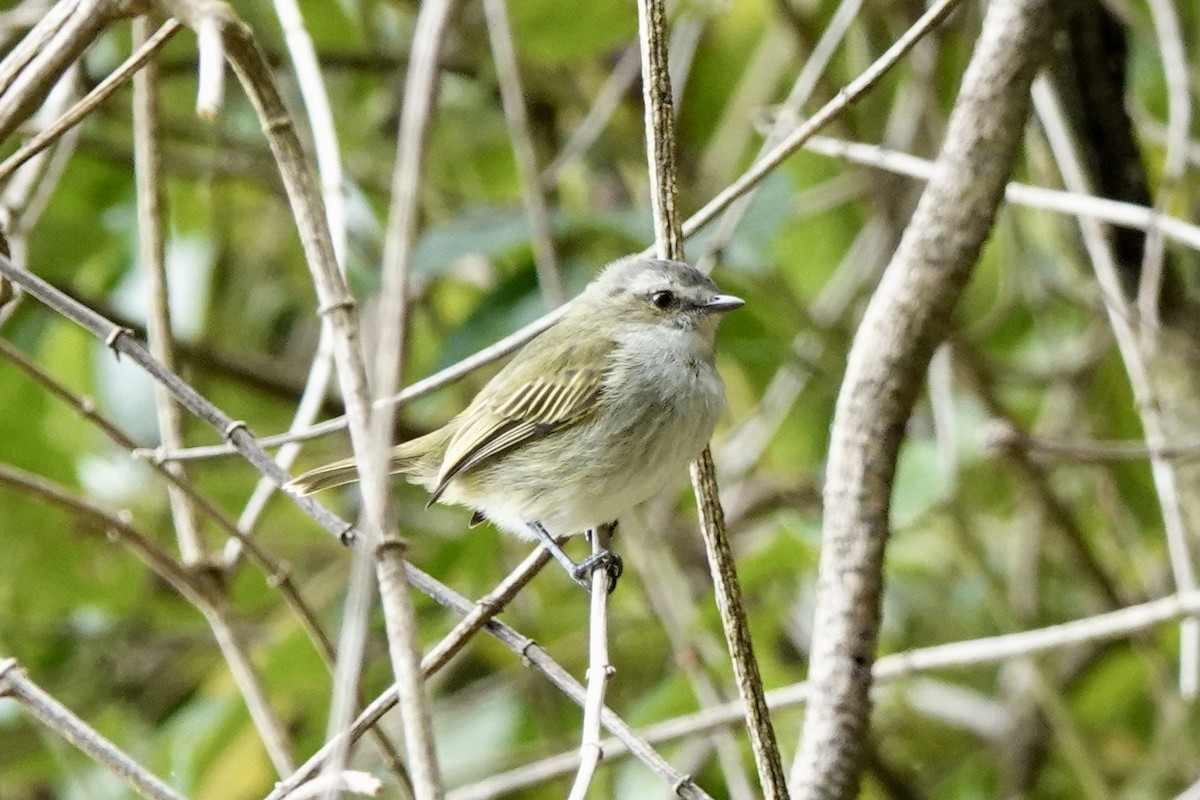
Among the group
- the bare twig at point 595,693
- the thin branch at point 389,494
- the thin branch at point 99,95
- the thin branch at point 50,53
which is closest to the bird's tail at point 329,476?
the bare twig at point 595,693

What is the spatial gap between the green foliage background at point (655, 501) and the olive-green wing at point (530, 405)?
1.30 feet

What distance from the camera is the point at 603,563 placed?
268cm

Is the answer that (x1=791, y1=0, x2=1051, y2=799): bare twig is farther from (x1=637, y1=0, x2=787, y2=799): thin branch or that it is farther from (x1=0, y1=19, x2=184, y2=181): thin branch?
(x1=0, y1=19, x2=184, y2=181): thin branch

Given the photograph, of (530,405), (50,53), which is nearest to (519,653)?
(50,53)

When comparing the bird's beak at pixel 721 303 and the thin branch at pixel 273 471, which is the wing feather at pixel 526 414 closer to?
the bird's beak at pixel 721 303

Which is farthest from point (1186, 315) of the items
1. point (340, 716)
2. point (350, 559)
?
point (340, 716)

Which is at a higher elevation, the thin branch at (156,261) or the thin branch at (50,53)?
the thin branch at (156,261)

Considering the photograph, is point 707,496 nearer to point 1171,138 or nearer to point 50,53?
point 50,53

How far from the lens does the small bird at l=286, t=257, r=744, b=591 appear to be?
3.21 metres

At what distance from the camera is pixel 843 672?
2074 millimetres

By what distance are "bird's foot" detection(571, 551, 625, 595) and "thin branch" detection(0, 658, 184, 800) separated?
990 mm

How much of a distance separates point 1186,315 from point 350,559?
8.93 ft

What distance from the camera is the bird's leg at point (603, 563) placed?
2.77 meters

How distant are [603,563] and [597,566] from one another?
0.7 inches
